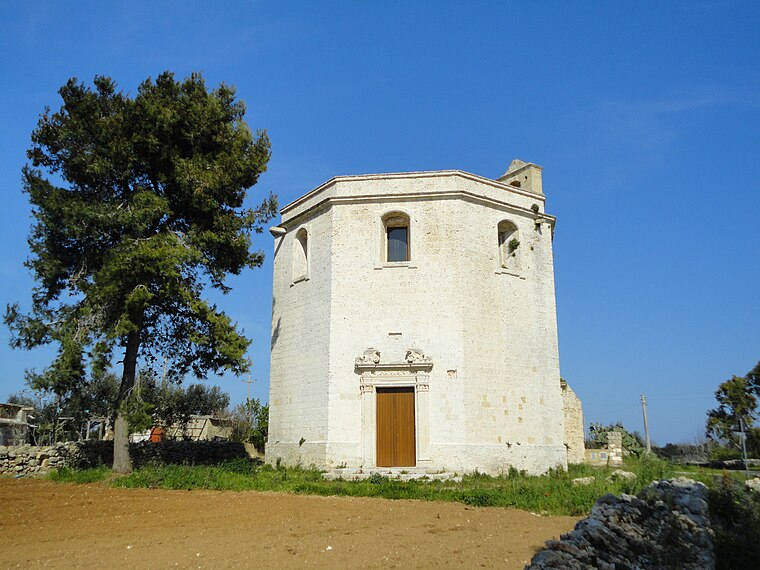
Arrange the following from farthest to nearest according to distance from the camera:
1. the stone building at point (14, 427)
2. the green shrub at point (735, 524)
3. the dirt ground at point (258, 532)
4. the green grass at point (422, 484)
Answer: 1. the stone building at point (14, 427)
2. the green grass at point (422, 484)
3. the dirt ground at point (258, 532)
4. the green shrub at point (735, 524)

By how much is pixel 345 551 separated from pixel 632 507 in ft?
11.8

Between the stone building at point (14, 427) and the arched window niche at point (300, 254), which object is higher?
the arched window niche at point (300, 254)

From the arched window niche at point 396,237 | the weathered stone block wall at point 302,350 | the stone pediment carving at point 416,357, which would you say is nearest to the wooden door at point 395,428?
the stone pediment carving at point 416,357

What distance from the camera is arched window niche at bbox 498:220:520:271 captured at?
19578 mm

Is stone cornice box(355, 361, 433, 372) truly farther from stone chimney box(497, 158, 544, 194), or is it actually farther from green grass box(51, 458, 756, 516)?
stone chimney box(497, 158, 544, 194)

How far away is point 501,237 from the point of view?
20.1 m

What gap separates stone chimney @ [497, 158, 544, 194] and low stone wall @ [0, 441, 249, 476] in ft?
47.4

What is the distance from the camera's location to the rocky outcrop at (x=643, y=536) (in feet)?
19.1

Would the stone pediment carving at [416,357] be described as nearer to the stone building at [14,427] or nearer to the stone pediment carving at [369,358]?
the stone pediment carving at [369,358]

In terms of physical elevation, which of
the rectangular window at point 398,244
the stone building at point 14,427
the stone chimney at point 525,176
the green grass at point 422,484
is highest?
the stone chimney at point 525,176

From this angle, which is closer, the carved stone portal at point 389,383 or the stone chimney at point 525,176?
the carved stone portal at point 389,383

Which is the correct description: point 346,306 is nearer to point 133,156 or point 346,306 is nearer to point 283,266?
point 283,266

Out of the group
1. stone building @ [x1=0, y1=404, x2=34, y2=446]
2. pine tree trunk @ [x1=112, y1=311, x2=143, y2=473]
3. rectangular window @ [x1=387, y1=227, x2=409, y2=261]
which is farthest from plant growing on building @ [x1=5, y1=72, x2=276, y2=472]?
stone building @ [x1=0, y1=404, x2=34, y2=446]

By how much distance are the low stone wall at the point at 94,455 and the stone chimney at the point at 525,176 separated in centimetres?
1445
